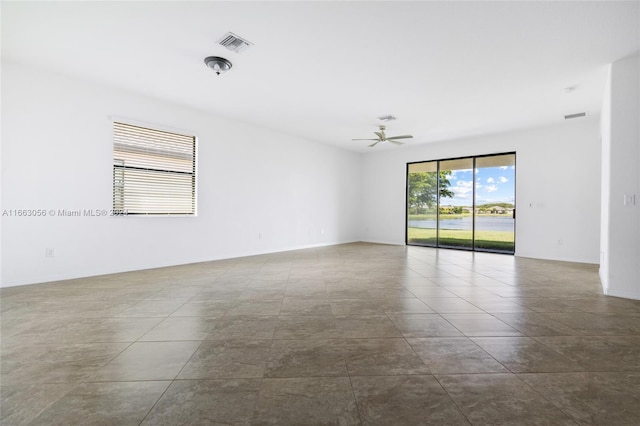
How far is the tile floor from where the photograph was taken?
1489 millimetres

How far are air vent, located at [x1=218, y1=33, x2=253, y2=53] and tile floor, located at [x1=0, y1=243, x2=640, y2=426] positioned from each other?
9.99 ft

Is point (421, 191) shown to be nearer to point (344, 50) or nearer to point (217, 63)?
point (344, 50)

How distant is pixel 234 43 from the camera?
3.30 meters

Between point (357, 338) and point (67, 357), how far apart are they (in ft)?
7.11

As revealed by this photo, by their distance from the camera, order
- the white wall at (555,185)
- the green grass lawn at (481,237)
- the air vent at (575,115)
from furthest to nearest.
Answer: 1. the green grass lawn at (481,237)
2. the white wall at (555,185)
3. the air vent at (575,115)

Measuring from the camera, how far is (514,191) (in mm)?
7020

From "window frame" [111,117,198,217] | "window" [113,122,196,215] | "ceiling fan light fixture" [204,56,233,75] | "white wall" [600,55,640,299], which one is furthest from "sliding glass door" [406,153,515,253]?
"ceiling fan light fixture" [204,56,233,75]

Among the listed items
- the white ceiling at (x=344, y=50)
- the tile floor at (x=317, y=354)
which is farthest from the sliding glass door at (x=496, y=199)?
the tile floor at (x=317, y=354)

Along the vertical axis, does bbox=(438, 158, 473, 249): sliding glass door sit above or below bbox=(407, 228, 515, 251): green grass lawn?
above

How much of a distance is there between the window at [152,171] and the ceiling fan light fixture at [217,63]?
7.37 ft

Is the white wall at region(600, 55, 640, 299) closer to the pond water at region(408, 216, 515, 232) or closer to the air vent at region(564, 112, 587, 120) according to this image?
the air vent at region(564, 112, 587, 120)

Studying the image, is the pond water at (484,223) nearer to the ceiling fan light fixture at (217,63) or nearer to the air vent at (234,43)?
the ceiling fan light fixture at (217,63)

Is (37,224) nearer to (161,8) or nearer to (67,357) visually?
(67,357)

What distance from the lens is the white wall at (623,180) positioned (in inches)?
138
